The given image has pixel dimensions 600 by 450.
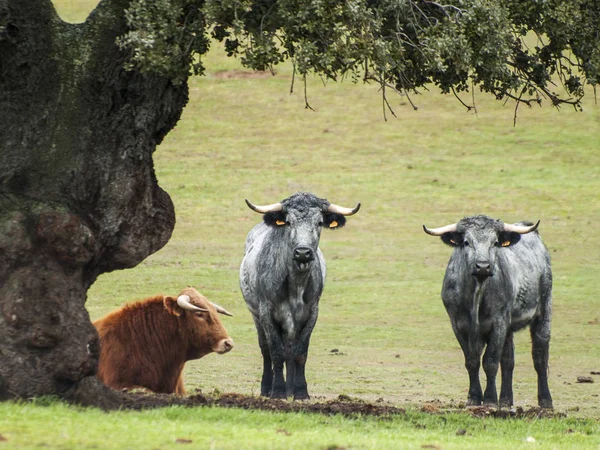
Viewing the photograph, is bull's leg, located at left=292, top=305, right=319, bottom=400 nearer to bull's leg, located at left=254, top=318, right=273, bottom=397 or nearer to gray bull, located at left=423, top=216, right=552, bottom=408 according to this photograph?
bull's leg, located at left=254, top=318, right=273, bottom=397

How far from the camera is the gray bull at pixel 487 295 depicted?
1501 cm

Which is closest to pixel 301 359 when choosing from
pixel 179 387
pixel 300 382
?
pixel 300 382

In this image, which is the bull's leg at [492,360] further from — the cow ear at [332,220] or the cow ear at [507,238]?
the cow ear at [332,220]

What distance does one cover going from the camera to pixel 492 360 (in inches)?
Result: 592

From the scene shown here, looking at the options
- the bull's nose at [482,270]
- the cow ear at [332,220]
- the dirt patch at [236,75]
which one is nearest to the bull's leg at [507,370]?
the bull's nose at [482,270]

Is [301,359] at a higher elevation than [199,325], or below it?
below

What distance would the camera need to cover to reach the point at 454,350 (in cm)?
2286

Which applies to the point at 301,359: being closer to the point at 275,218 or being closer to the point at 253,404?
the point at 275,218

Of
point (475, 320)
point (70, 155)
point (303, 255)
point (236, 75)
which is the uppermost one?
point (236, 75)

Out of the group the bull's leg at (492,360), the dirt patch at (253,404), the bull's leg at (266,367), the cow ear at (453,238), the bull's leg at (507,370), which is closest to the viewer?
the dirt patch at (253,404)

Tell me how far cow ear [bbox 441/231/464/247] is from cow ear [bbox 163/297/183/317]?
138 inches

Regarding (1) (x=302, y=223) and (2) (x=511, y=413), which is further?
(1) (x=302, y=223)

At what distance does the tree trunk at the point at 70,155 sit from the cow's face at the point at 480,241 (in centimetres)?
427

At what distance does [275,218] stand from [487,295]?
283 centimetres
